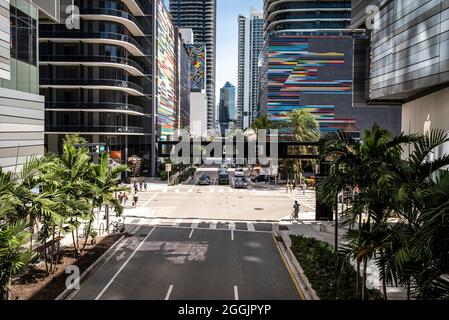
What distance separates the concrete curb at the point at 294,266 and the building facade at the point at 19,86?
14.4m

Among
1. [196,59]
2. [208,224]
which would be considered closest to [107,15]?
[208,224]

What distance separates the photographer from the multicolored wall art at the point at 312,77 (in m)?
99.1

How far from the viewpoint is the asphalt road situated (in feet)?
53.0

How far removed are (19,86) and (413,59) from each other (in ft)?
80.3

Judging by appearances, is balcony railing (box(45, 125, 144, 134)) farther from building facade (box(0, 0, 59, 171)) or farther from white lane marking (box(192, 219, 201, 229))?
building facade (box(0, 0, 59, 171))

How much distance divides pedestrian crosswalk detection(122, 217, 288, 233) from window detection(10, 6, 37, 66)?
530 inches

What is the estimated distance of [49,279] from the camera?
1722cm

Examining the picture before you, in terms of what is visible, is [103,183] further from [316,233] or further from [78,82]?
[78,82]

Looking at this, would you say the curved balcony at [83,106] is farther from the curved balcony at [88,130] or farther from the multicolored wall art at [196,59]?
the multicolored wall art at [196,59]

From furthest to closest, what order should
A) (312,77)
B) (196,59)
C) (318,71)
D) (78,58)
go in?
(196,59) < (318,71) < (312,77) < (78,58)

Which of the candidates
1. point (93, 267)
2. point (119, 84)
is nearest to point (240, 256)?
point (93, 267)

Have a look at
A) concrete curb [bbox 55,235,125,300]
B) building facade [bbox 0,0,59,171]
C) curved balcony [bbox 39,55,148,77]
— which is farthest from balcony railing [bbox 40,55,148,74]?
concrete curb [bbox 55,235,125,300]

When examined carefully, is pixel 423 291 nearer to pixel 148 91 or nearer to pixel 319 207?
pixel 319 207

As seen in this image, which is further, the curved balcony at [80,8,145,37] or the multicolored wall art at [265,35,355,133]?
the multicolored wall art at [265,35,355,133]
